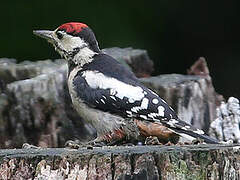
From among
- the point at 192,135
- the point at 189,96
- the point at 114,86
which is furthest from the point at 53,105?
the point at 192,135

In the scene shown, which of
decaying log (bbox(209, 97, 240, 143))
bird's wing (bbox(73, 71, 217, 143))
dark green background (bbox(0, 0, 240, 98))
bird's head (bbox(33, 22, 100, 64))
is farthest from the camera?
dark green background (bbox(0, 0, 240, 98))

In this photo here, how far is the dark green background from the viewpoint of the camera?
8047mm

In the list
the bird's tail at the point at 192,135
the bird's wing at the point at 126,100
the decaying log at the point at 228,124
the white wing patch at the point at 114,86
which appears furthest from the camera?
the decaying log at the point at 228,124

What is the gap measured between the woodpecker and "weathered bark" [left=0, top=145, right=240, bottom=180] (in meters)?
0.87

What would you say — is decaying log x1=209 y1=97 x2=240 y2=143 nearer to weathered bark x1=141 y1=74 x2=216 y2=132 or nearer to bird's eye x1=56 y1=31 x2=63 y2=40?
weathered bark x1=141 y1=74 x2=216 y2=132

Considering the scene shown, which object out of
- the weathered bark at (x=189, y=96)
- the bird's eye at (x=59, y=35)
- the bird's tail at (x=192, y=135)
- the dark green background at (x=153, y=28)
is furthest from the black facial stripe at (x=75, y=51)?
the dark green background at (x=153, y=28)

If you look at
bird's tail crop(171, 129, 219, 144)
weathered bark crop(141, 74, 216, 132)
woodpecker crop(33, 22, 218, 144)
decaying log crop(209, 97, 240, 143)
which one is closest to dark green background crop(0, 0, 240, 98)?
weathered bark crop(141, 74, 216, 132)

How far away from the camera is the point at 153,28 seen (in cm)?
839

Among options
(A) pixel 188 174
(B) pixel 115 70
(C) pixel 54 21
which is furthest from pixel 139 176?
(C) pixel 54 21

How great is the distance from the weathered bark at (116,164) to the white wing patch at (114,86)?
1.12 meters

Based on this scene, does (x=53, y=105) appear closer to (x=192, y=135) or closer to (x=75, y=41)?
(x=75, y=41)

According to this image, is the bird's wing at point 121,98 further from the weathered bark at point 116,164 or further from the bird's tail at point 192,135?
the weathered bark at point 116,164

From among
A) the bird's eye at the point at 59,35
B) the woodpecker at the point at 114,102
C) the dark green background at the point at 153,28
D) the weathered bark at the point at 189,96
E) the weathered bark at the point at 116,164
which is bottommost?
the weathered bark at the point at 116,164

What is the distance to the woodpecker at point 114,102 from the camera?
15.1ft
